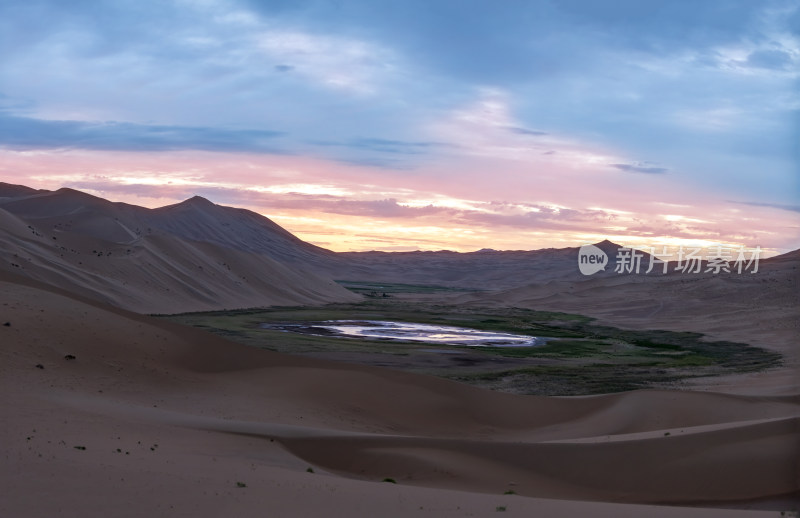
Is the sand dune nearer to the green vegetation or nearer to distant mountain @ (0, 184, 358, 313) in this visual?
the green vegetation

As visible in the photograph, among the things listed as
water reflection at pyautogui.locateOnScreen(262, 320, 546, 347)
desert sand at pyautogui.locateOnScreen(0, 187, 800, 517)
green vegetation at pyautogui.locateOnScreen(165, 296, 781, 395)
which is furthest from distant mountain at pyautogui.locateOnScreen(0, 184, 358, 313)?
desert sand at pyautogui.locateOnScreen(0, 187, 800, 517)

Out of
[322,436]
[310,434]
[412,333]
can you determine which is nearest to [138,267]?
[412,333]

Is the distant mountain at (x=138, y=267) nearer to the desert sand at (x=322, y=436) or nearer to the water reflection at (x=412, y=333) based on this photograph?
the water reflection at (x=412, y=333)

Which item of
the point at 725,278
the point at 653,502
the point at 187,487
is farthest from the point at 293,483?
the point at 725,278

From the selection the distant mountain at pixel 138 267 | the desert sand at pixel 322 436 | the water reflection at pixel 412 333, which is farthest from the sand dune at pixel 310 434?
the distant mountain at pixel 138 267

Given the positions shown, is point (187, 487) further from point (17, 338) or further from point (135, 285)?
point (135, 285)

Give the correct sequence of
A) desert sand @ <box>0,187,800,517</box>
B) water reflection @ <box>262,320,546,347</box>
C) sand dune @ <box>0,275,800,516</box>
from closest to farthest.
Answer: desert sand @ <box>0,187,800,517</box>
sand dune @ <box>0,275,800,516</box>
water reflection @ <box>262,320,546,347</box>
